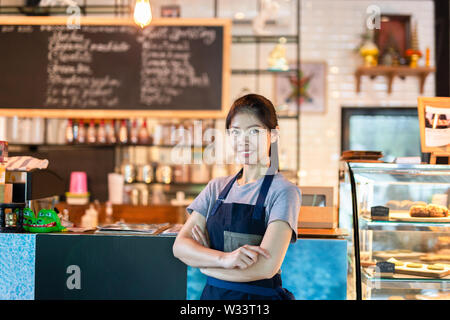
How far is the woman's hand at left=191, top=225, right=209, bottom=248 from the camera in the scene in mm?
1644

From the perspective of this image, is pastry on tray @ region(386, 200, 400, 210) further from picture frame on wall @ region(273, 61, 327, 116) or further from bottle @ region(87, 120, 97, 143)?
bottle @ region(87, 120, 97, 143)

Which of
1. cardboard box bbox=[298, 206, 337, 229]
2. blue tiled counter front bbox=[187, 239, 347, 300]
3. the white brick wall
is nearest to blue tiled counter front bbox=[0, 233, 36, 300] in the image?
blue tiled counter front bbox=[187, 239, 347, 300]

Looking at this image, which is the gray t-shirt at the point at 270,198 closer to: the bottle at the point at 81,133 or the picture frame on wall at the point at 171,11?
the picture frame on wall at the point at 171,11

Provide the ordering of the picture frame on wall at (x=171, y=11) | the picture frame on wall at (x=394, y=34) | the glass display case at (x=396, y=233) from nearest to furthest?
the glass display case at (x=396, y=233)
the picture frame on wall at (x=171, y=11)
the picture frame on wall at (x=394, y=34)

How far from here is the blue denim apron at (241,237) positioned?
158 centimetres

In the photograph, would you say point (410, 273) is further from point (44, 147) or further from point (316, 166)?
point (44, 147)

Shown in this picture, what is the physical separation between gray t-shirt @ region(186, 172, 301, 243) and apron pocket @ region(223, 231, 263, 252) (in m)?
0.07

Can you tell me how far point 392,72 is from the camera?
4957 mm

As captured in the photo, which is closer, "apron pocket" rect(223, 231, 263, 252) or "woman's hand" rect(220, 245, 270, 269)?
"woman's hand" rect(220, 245, 270, 269)

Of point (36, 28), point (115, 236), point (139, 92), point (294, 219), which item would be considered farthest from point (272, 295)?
point (36, 28)

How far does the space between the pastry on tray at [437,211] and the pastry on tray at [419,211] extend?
0.02 meters

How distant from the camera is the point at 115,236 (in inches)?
82.7

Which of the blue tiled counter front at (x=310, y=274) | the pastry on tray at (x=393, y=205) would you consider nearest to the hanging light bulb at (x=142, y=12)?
the blue tiled counter front at (x=310, y=274)
